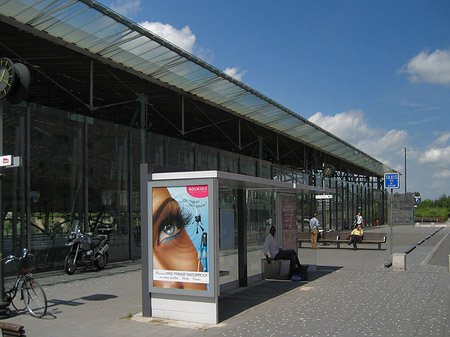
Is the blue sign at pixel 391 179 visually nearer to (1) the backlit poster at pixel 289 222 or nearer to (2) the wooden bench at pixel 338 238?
(1) the backlit poster at pixel 289 222

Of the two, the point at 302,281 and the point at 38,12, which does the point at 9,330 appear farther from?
the point at 38,12

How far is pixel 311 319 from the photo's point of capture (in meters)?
8.16

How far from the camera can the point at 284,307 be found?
9.22 metres

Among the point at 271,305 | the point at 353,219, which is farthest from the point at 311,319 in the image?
the point at 353,219

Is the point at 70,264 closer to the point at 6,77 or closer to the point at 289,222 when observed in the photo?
the point at 289,222

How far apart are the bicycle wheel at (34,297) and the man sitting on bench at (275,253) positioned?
588cm

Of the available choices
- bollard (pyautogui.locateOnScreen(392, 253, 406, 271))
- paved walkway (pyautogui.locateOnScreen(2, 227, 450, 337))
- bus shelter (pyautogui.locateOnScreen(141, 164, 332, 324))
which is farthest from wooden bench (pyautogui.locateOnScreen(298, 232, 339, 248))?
bus shelter (pyautogui.locateOnScreen(141, 164, 332, 324))

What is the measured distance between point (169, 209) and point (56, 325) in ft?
8.33

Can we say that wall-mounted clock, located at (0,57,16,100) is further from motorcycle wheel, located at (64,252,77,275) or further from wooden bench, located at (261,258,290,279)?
wooden bench, located at (261,258,290,279)

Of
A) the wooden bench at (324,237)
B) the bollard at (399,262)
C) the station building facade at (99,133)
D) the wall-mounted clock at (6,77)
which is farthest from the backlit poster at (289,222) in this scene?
the wooden bench at (324,237)

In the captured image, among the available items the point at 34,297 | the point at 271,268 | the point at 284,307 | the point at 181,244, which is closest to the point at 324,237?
the point at 271,268

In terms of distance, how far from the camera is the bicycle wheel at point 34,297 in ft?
27.9

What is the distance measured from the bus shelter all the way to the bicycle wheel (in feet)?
5.58

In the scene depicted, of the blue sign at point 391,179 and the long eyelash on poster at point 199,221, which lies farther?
the blue sign at point 391,179
